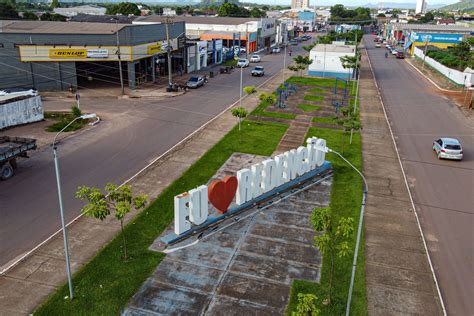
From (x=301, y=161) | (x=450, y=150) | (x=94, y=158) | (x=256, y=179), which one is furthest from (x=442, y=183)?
(x=94, y=158)

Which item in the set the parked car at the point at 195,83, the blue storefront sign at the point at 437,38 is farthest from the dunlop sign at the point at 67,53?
the blue storefront sign at the point at 437,38

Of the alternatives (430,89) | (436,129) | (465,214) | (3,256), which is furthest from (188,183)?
(430,89)

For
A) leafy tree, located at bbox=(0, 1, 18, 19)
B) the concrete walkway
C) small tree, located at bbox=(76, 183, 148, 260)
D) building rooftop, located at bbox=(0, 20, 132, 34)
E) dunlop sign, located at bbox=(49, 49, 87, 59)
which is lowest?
the concrete walkway

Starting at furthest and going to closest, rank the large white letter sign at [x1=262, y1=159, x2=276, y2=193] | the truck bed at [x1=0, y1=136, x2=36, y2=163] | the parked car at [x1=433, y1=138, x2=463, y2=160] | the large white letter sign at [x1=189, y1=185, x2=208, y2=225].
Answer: the parked car at [x1=433, y1=138, x2=463, y2=160]
the truck bed at [x1=0, y1=136, x2=36, y2=163]
the large white letter sign at [x1=262, y1=159, x2=276, y2=193]
the large white letter sign at [x1=189, y1=185, x2=208, y2=225]

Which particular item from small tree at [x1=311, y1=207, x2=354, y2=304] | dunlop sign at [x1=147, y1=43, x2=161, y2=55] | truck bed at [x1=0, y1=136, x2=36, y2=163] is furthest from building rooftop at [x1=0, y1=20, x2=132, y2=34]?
small tree at [x1=311, y1=207, x2=354, y2=304]

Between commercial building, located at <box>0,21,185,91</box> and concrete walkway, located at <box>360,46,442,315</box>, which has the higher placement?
commercial building, located at <box>0,21,185,91</box>

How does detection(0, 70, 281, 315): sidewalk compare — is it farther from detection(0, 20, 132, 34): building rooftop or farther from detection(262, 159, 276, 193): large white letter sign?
detection(0, 20, 132, 34): building rooftop

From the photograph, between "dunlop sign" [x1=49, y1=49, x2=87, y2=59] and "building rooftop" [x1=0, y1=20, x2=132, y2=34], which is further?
"building rooftop" [x1=0, y1=20, x2=132, y2=34]
